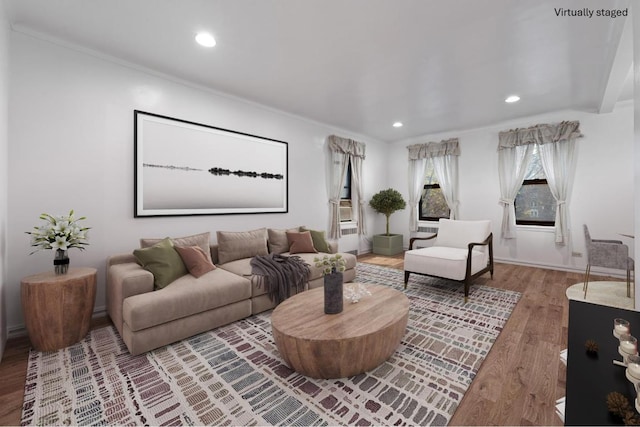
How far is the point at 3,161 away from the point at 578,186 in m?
7.19

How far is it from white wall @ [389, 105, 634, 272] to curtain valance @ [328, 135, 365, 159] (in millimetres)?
2091

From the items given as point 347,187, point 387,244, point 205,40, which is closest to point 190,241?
point 205,40

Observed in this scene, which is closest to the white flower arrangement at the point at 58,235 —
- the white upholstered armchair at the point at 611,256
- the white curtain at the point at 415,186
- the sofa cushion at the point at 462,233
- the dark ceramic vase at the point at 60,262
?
the dark ceramic vase at the point at 60,262

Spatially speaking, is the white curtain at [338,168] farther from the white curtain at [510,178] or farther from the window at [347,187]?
the white curtain at [510,178]

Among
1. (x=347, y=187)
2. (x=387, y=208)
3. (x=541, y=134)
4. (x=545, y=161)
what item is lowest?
(x=387, y=208)

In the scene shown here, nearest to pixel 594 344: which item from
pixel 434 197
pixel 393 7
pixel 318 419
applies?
pixel 318 419

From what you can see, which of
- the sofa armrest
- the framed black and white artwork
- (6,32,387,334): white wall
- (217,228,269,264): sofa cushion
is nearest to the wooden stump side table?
the sofa armrest

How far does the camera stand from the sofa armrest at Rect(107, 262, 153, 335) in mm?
2293

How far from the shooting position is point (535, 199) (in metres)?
4.98

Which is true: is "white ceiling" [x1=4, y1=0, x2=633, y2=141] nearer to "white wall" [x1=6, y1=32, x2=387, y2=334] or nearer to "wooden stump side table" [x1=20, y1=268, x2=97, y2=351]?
"white wall" [x1=6, y1=32, x2=387, y2=334]

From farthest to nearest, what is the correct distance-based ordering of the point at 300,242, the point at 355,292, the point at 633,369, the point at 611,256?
the point at 300,242 → the point at 611,256 → the point at 355,292 → the point at 633,369

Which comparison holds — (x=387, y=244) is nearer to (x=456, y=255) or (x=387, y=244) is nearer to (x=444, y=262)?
(x=456, y=255)

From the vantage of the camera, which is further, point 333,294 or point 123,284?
point 123,284

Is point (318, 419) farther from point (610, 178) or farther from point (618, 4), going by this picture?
point (610, 178)
